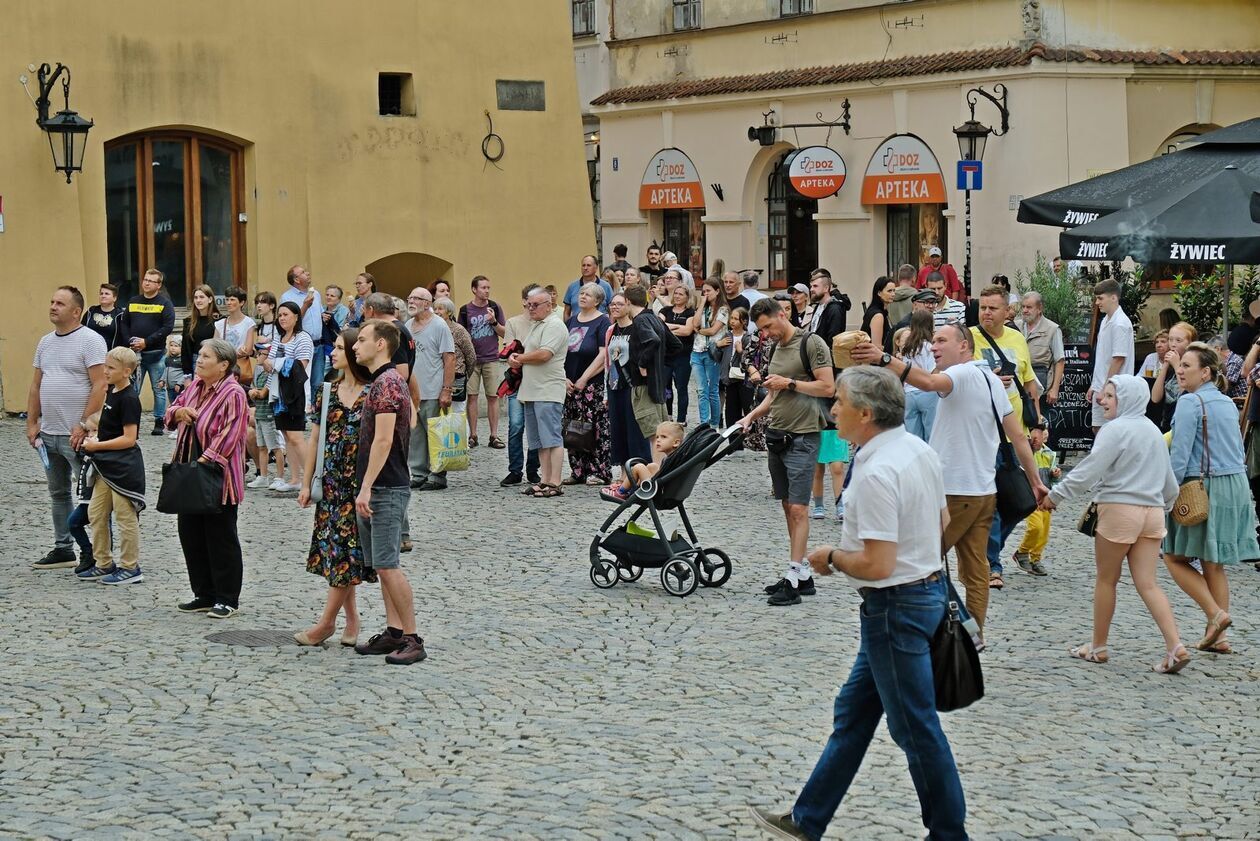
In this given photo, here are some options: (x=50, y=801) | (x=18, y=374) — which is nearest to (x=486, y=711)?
(x=50, y=801)

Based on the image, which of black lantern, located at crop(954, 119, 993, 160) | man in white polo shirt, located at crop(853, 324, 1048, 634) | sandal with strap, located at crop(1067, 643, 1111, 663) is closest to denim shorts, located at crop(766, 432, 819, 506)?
man in white polo shirt, located at crop(853, 324, 1048, 634)

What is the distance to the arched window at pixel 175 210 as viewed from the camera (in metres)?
22.8

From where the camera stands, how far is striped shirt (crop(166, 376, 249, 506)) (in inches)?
417

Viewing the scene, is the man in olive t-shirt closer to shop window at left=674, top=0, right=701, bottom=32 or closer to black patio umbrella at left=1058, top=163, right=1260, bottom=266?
black patio umbrella at left=1058, top=163, right=1260, bottom=266

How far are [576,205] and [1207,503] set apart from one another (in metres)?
17.3

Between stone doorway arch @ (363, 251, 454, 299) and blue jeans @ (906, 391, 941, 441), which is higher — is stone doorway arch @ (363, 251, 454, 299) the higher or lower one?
the higher one

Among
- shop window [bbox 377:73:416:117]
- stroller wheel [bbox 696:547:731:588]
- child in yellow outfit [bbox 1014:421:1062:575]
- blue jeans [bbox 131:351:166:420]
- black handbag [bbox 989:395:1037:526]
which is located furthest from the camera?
shop window [bbox 377:73:416:117]

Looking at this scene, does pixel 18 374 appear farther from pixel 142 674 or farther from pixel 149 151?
pixel 142 674

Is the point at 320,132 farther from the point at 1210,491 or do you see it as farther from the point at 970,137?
the point at 1210,491

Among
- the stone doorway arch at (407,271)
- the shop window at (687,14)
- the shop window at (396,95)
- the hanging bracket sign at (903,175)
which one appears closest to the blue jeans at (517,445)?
the stone doorway arch at (407,271)

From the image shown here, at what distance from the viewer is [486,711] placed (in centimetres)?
839

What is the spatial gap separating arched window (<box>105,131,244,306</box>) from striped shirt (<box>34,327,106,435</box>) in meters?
11.1

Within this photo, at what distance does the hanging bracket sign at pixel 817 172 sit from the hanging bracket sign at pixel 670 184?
3370mm

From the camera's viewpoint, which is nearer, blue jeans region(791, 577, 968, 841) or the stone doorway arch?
blue jeans region(791, 577, 968, 841)
